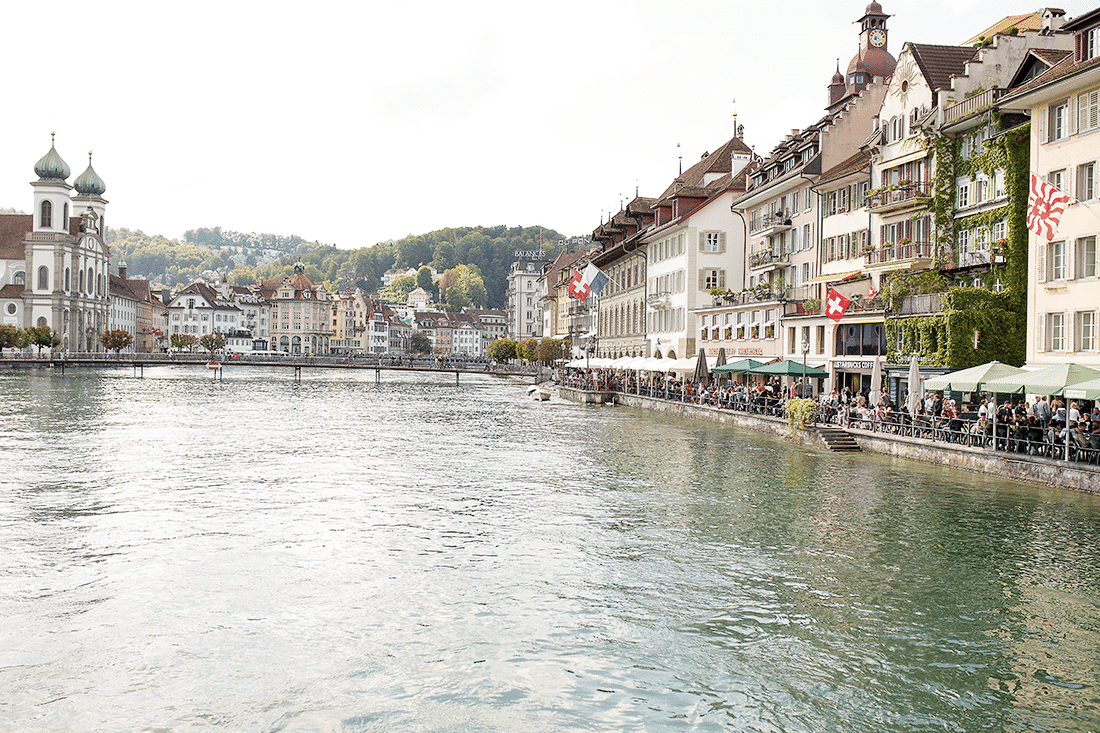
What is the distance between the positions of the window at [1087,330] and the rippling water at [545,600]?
6.91 meters

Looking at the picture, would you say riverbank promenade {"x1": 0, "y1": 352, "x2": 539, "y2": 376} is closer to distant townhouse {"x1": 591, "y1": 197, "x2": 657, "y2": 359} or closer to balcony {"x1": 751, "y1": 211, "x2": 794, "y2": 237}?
distant townhouse {"x1": 591, "y1": 197, "x2": 657, "y2": 359}

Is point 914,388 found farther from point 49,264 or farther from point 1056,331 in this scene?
point 49,264

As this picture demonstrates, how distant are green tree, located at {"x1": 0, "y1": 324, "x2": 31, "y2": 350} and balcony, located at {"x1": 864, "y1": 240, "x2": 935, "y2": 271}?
121509mm

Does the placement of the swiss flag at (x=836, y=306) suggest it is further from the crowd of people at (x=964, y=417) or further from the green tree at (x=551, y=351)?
the green tree at (x=551, y=351)

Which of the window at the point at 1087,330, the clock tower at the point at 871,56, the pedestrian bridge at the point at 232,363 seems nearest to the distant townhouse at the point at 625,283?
the clock tower at the point at 871,56

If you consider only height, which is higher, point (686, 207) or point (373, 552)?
point (686, 207)

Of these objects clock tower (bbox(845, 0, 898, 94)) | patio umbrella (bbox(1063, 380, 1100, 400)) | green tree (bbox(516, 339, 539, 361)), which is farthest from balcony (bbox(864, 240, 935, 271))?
green tree (bbox(516, 339, 539, 361))

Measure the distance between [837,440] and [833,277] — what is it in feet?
56.0

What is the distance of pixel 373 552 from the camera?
19297 millimetres

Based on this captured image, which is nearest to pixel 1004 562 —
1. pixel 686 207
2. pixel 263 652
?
pixel 263 652

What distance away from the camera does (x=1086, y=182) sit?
1266 inches

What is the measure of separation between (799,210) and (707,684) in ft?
161

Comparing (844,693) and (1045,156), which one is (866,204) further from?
(844,693)

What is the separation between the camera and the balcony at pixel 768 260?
59.1 meters
